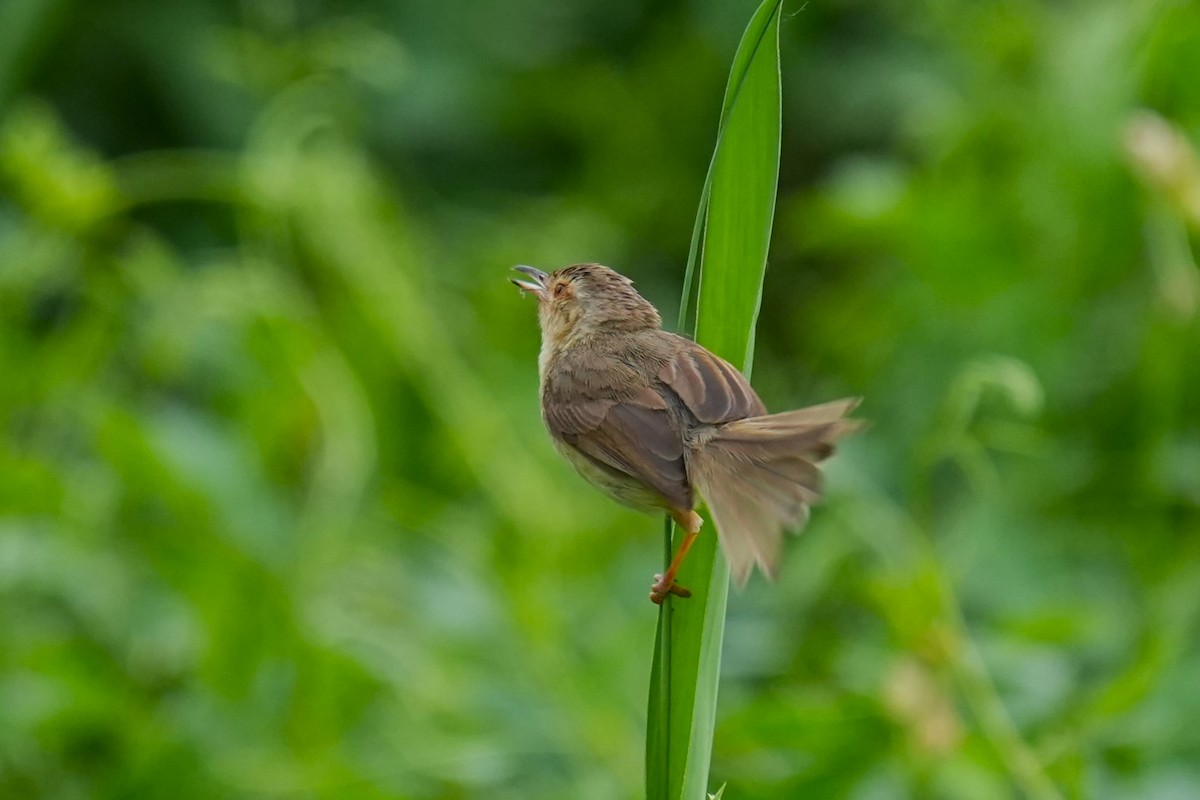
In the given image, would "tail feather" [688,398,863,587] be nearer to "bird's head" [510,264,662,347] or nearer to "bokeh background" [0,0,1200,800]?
"bird's head" [510,264,662,347]

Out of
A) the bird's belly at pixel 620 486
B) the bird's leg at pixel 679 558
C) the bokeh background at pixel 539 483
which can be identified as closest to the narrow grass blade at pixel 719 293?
the bird's leg at pixel 679 558

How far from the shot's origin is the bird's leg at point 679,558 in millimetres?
1293

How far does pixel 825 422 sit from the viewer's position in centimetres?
135

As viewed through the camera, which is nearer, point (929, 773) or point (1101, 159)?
point (929, 773)

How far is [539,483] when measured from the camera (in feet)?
11.2

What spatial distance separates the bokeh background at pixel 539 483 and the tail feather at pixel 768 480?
0.60 metres

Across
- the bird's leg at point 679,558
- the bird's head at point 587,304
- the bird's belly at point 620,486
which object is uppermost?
the bird's head at point 587,304

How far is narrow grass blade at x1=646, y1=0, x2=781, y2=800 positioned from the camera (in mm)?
1228

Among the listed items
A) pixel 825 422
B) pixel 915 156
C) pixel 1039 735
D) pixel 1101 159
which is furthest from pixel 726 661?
pixel 915 156

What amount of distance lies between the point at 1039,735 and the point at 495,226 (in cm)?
246

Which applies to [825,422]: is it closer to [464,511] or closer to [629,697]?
[629,697]

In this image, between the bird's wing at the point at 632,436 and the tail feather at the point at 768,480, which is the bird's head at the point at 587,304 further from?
the tail feather at the point at 768,480

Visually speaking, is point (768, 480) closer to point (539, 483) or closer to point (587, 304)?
point (587, 304)

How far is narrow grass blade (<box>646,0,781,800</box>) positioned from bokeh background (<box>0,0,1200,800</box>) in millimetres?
782
